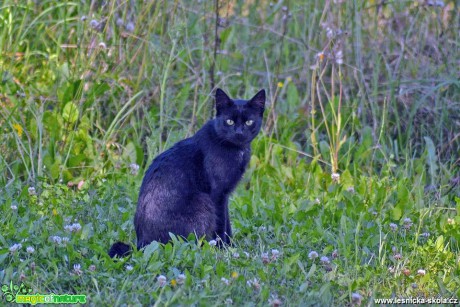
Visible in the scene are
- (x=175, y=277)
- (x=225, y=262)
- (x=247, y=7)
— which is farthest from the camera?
(x=247, y=7)

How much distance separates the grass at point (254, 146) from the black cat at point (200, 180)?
0.21m

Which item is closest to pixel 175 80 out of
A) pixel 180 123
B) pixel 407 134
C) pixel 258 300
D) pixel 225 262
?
pixel 180 123

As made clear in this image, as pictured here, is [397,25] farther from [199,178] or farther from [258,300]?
[258,300]

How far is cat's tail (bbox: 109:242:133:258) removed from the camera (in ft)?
11.8

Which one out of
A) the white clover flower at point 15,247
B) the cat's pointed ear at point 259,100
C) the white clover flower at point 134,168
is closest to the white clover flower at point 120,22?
the white clover flower at point 134,168

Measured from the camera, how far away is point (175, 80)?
5863mm

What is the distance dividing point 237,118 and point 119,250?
101 cm

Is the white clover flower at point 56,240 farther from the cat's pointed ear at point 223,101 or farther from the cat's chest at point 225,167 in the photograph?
the cat's pointed ear at point 223,101

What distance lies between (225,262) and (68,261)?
73cm

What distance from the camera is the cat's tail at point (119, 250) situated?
360 cm

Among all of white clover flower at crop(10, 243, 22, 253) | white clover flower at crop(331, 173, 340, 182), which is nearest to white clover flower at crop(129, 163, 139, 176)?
white clover flower at crop(331, 173, 340, 182)

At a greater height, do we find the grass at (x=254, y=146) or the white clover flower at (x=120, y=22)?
the white clover flower at (x=120, y=22)

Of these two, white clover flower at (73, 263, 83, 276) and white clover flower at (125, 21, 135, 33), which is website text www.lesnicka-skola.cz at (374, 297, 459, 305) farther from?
white clover flower at (125, 21, 135, 33)

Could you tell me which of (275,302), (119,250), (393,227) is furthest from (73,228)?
(393,227)
